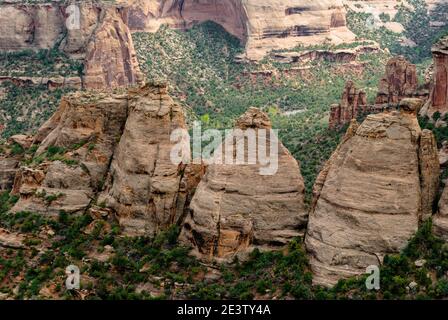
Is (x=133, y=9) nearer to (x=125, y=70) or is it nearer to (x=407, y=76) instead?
(x=125, y=70)

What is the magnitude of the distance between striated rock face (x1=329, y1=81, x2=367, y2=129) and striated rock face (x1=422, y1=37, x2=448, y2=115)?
55.2 ft

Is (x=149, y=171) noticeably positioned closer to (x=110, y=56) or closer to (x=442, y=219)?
(x=442, y=219)

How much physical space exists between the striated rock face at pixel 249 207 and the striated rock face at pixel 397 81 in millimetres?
39874

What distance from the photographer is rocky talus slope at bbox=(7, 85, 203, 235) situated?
5841cm

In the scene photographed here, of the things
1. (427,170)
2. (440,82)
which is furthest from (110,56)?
(427,170)

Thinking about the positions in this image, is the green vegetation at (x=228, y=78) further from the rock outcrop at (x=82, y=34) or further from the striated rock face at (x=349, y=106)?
the striated rock face at (x=349, y=106)

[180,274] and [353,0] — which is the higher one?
[353,0]

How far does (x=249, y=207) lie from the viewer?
2159 inches

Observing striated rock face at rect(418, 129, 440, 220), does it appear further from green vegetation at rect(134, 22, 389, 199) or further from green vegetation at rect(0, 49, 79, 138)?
green vegetation at rect(0, 49, 79, 138)

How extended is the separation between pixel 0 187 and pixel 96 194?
10.0m

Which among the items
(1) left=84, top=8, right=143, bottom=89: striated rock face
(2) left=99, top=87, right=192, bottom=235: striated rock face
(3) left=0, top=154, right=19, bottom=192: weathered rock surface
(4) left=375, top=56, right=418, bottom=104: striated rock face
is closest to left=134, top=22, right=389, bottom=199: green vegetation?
(1) left=84, top=8, right=143, bottom=89: striated rock face

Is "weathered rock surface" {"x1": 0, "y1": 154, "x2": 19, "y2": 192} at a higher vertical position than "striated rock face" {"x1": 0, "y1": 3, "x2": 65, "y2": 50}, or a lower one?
lower

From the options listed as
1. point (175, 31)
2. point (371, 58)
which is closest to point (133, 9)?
point (175, 31)

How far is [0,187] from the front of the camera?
68.9m
